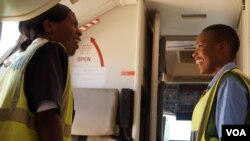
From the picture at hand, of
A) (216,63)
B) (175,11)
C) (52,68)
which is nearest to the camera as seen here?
(52,68)

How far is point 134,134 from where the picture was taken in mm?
3344

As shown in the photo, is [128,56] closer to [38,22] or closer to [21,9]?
[38,22]

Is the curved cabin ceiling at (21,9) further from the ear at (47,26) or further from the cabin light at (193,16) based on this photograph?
the cabin light at (193,16)

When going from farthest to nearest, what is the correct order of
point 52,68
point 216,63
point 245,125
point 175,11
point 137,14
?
1. point 175,11
2. point 137,14
3. point 216,63
4. point 245,125
5. point 52,68

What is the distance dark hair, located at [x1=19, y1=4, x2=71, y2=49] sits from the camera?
1.93 metres

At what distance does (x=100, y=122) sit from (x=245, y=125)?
1.55 metres

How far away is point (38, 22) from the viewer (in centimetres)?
193

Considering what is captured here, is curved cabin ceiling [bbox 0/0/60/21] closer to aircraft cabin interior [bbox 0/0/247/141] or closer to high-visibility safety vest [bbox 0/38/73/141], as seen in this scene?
high-visibility safety vest [bbox 0/38/73/141]

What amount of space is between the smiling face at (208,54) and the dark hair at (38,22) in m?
1.03

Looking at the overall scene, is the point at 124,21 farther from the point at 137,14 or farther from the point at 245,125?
the point at 245,125

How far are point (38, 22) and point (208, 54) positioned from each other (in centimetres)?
118

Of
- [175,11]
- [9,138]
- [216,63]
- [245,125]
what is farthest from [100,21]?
[9,138]

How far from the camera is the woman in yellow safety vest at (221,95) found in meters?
2.12

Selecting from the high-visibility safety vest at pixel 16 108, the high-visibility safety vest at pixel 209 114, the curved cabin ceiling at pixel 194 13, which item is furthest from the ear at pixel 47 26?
the curved cabin ceiling at pixel 194 13
